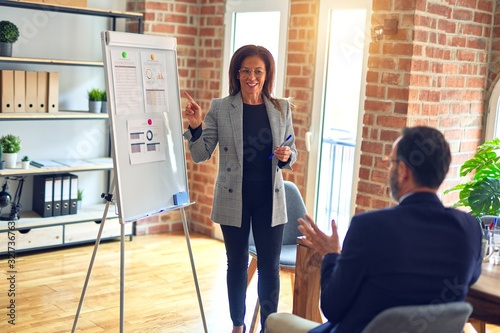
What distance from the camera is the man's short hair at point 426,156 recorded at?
1841 millimetres

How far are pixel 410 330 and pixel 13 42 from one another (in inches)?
148

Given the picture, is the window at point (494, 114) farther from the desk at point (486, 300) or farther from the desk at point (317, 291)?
the desk at point (486, 300)

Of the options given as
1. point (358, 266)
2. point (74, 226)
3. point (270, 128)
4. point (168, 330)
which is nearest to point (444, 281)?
point (358, 266)

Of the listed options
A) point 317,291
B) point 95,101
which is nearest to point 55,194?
point 95,101

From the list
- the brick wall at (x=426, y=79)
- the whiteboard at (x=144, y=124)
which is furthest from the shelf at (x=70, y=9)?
the brick wall at (x=426, y=79)

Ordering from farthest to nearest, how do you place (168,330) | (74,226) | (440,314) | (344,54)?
(74,226) → (344,54) → (168,330) → (440,314)

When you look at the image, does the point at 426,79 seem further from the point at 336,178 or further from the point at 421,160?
the point at 421,160

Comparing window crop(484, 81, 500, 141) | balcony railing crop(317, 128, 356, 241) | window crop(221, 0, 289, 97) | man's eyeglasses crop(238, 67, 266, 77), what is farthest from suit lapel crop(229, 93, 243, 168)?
window crop(484, 81, 500, 141)

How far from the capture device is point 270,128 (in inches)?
125

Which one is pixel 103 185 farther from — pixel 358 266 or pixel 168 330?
pixel 358 266

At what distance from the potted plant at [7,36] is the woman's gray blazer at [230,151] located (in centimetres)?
204

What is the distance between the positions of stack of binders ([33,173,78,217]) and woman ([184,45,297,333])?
2.06 meters

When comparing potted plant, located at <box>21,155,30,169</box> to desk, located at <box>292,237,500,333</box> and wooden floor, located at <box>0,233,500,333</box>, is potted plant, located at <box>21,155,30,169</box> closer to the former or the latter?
wooden floor, located at <box>0,233,500,333</box>

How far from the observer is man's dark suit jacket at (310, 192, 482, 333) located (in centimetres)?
178
